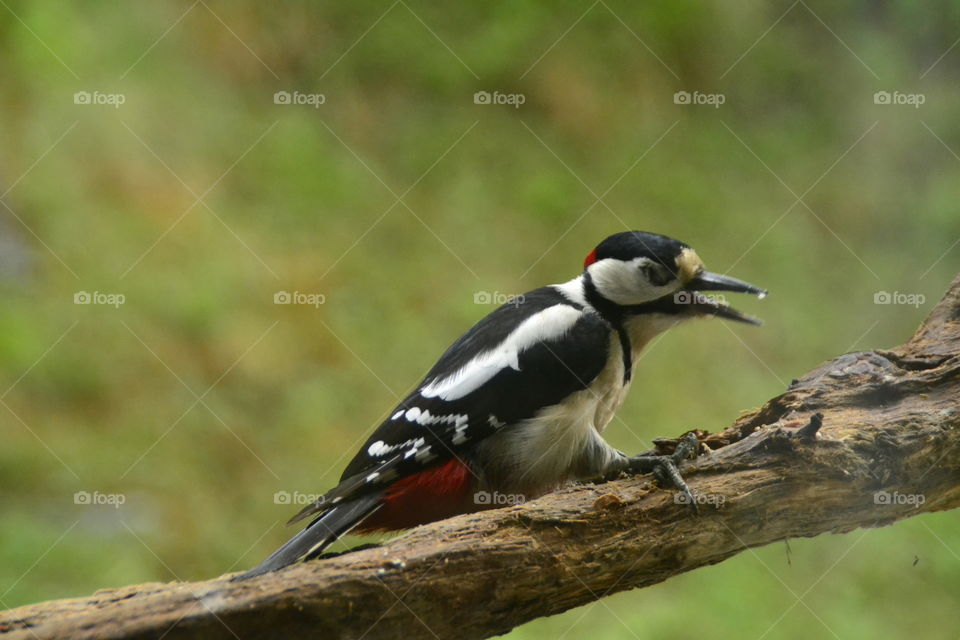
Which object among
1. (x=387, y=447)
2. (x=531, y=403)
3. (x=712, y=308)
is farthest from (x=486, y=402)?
(x=712, y=308)

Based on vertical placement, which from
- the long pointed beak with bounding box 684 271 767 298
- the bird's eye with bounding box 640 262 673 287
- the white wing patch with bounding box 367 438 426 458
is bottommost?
the white wing patch with bounding box 367 438 426 458

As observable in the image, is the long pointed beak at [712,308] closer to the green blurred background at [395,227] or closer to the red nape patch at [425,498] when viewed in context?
the red nape patch at [425,498]

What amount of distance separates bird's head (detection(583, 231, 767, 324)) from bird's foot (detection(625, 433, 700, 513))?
315 mm

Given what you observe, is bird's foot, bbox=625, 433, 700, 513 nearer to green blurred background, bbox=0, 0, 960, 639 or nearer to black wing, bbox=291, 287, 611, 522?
black wing, bbox=291, 287, 611, 522

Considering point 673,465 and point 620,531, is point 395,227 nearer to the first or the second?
point 673,465

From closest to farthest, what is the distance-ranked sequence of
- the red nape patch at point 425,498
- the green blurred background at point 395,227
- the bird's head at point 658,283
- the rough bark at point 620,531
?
the rough bark at point 620,531, the red nape patch at point 425,498, the bird's head at point 658,283, the green blurred background at point 395,227

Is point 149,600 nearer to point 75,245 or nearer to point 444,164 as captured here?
point 75,245

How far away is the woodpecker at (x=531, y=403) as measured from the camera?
188 centimetres

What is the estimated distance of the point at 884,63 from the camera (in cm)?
349

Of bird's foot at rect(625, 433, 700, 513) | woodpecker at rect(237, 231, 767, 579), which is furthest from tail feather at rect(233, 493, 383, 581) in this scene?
bird's foot at rect(625, 433, 700, 513)

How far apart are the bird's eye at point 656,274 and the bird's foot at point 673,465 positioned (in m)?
0.36

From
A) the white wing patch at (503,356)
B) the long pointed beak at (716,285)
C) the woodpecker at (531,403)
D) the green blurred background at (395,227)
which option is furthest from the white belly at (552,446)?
the green blurred background at (395,227)

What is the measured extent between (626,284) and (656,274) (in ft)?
0.24

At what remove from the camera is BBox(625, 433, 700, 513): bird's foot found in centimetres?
173
